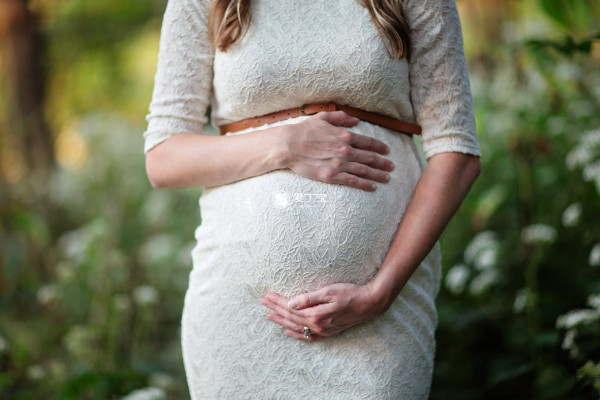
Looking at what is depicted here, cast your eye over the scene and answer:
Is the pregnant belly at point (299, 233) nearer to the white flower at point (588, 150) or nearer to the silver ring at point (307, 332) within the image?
the silver ring at point (307, 332)

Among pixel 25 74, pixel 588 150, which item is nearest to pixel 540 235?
pixel 588 150

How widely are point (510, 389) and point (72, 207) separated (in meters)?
3.55

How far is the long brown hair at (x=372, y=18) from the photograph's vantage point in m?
1.23

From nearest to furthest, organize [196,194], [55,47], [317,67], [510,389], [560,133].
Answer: [317,67], [510,389], [560,133], [196,194], [55,47]

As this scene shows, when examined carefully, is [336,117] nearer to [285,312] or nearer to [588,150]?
[285,312]

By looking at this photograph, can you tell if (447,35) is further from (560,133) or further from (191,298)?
(560,133)

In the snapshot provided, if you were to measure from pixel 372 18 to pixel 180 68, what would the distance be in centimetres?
49

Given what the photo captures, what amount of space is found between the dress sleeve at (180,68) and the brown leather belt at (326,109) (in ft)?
0.44

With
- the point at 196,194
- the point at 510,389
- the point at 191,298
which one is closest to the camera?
the point at 191,298

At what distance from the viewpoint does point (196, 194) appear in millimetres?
4176

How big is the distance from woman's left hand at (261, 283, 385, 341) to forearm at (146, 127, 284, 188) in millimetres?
315

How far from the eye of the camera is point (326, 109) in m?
1.29

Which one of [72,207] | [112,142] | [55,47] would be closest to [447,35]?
[112,142]

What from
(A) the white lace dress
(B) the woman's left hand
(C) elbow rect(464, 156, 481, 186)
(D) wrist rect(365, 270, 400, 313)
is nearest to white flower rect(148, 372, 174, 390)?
(A) the white lace dress
